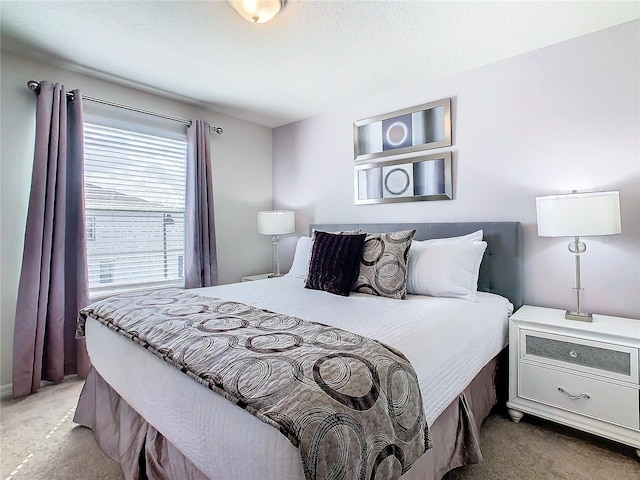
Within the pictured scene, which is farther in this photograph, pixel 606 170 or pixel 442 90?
pixel 442 90

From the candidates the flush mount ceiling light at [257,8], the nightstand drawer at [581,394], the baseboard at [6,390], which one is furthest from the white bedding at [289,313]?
the flush mount ceiling light at [257,8]

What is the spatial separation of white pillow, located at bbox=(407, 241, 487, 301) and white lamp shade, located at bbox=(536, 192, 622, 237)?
482 millimetres

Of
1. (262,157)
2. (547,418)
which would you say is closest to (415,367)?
(547,418)

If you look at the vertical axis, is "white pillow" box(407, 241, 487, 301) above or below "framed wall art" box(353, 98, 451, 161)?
below

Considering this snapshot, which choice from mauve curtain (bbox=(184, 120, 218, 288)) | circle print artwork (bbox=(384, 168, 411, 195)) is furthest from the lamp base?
mauve curtain (bbox=(184, 120, 218, 288))

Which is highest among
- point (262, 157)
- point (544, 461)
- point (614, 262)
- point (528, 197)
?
point (262, 157)

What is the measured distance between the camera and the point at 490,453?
1669 millimetres

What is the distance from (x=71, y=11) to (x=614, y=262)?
3.49 meters

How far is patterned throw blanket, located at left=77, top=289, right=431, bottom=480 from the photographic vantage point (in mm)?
770

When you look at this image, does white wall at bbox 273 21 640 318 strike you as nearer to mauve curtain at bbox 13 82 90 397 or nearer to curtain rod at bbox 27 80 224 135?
curtain rod at bbox 27 80 224 135

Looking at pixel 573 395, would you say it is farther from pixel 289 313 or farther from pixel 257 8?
pixel 257 8

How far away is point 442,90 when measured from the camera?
268 cm

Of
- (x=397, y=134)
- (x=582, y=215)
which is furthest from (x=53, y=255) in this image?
(x=582, y=215)

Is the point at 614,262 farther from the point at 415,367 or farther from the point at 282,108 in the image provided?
the point at 282,108
